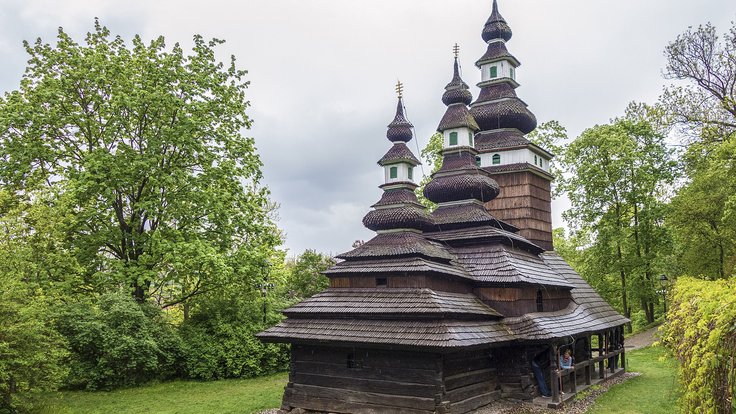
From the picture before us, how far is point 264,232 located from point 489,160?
8852mm

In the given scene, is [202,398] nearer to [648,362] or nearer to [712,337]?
[712,337]

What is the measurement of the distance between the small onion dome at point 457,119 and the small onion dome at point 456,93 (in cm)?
20

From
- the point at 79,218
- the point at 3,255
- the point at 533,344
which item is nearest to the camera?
the point at 3,255

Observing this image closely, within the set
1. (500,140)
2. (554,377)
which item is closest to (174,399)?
(554,377)

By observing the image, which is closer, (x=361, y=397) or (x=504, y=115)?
(x=361, y=397)

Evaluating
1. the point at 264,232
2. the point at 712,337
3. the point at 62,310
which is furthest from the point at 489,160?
the point at 712,337

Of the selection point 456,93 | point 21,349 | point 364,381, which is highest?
point 456,93

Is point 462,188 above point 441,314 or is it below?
above

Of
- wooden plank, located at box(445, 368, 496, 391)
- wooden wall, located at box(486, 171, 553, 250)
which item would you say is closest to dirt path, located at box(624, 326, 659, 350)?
wooden wall, located at box(486, 171, 553, 250)

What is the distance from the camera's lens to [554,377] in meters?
14.0

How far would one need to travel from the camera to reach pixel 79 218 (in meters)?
17.6

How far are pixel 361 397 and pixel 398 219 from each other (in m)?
4.88

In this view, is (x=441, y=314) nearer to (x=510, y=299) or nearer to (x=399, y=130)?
(x=510, y=299)

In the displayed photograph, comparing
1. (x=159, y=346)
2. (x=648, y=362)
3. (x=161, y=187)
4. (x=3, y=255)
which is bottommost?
(x=648, y=362)
